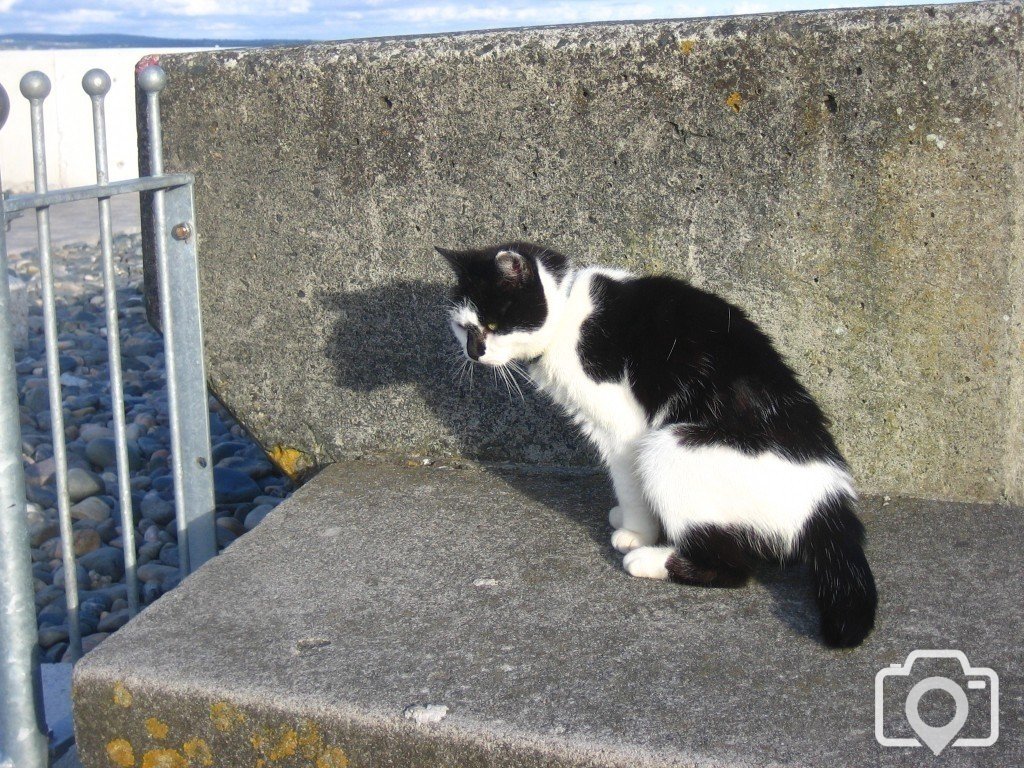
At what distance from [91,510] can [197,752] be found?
7.27ft

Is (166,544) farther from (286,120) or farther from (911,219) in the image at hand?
(911,219)

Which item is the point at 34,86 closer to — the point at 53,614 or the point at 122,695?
the point at 122,695

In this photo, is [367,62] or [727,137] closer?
[727,137]

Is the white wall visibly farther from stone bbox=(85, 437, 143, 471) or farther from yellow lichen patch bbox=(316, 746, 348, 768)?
yellow lichen patch bbox=(316, 746, 348, 768)

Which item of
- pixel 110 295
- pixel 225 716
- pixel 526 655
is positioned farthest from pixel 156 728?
pixel 110 295

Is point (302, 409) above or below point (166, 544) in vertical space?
above

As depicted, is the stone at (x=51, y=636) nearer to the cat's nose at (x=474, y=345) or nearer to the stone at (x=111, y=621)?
the stone at (x=111, y=621)

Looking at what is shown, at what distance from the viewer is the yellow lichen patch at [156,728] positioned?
82.7 inches

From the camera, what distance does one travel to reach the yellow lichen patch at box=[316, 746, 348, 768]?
2.00 m

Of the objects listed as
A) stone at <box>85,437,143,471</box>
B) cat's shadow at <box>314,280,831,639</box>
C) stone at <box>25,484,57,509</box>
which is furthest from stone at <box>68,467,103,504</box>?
cat's shadow at <box>314,280,831,639</box>

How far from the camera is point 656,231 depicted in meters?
2.89

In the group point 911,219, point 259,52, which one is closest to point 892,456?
point 911,219

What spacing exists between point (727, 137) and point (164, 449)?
10.4 feet

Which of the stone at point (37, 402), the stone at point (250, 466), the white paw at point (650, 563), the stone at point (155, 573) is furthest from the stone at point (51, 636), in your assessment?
the stone at point (37, 402)
